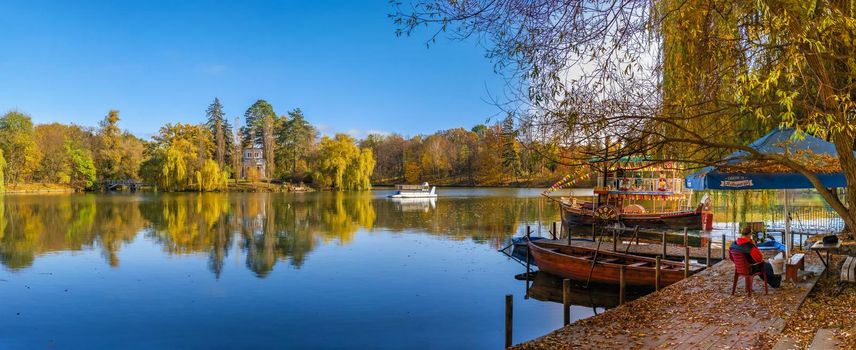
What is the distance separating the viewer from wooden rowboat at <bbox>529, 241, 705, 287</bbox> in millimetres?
12296

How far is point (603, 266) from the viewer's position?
1323 centimetres

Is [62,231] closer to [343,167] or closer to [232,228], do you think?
[232,228]

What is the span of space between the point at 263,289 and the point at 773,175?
434 inches

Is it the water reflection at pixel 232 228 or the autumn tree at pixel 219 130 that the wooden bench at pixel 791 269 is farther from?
the autumn tree at pixel 219 130

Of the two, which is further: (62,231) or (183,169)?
(183,169)

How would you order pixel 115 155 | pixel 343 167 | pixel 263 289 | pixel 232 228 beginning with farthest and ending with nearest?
pixel 115 155
pixel 343 167
pixel 232 228
pixel 263 289

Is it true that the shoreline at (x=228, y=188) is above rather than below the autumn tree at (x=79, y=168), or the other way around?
below

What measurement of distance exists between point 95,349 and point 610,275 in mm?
10047

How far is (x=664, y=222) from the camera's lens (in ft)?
81.6

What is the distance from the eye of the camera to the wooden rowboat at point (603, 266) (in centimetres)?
1230

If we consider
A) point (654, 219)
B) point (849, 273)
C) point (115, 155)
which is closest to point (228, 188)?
point (115, 155)

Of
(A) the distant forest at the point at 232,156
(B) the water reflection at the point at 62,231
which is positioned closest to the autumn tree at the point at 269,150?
(A) the distant forest at the point at 232,156

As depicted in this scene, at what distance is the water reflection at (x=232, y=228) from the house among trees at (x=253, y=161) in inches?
1923

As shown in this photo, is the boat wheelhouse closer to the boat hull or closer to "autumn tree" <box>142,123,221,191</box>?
the boat hull
